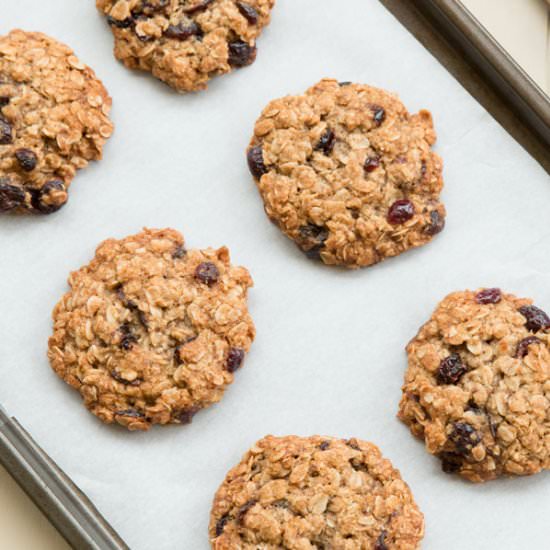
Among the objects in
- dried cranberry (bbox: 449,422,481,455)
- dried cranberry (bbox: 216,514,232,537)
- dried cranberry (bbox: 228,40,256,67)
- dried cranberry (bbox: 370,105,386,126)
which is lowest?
dried cranberry (bbox: 216,514,232,537)

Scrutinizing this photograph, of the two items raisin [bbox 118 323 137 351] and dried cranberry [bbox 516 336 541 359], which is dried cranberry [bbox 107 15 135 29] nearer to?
raisin [bbox 118 323 137 351]

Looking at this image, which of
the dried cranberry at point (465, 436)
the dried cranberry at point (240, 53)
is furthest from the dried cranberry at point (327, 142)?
the dried cranberry at point (465, 436)

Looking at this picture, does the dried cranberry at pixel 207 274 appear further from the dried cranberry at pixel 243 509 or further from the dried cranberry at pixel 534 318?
the dried cranberry at pixel 534 318

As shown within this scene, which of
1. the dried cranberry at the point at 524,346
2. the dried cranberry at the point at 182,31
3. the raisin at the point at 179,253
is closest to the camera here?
the dried cranberry at the point at 524,346

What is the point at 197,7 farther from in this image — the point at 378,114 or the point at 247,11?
the point at 378,114

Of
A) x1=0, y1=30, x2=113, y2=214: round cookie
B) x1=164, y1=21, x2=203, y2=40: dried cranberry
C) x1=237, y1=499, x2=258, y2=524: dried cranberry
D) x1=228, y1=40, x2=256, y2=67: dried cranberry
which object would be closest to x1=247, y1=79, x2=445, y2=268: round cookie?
x1=228, y1=40, x2=256, y2=67: dried cranberry

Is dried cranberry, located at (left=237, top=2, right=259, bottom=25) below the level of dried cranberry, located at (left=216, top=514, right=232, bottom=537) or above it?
above
